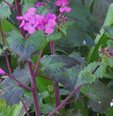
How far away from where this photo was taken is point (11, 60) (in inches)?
53.2

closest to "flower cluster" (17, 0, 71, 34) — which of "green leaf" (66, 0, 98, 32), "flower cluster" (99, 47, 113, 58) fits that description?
"flower cluster" (99, 47, 113, 58)

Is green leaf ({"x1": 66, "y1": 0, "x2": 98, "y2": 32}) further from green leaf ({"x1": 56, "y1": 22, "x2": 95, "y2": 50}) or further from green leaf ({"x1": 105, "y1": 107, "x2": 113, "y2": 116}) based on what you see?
green leaf ({"x1": 105, "y1": 107, "x2": 113, "y2": 116})

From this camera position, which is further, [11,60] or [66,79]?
[11,60]

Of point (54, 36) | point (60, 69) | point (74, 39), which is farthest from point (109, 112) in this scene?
point (54, 36)

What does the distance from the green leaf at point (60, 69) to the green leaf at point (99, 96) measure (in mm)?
177

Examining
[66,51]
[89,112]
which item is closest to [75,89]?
[89,112]

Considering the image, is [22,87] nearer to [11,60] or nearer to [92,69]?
[92,69]

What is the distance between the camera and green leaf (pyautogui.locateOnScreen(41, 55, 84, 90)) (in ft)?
2.42

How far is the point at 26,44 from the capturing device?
600mm

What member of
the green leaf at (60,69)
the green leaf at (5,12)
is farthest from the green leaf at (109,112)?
the green leaf at (5,12)

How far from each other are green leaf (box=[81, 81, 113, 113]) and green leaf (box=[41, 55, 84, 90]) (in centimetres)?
18

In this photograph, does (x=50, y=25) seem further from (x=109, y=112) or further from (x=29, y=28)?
(x=109, y=112)

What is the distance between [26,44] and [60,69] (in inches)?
7.0

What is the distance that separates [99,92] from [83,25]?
23.3 inches
